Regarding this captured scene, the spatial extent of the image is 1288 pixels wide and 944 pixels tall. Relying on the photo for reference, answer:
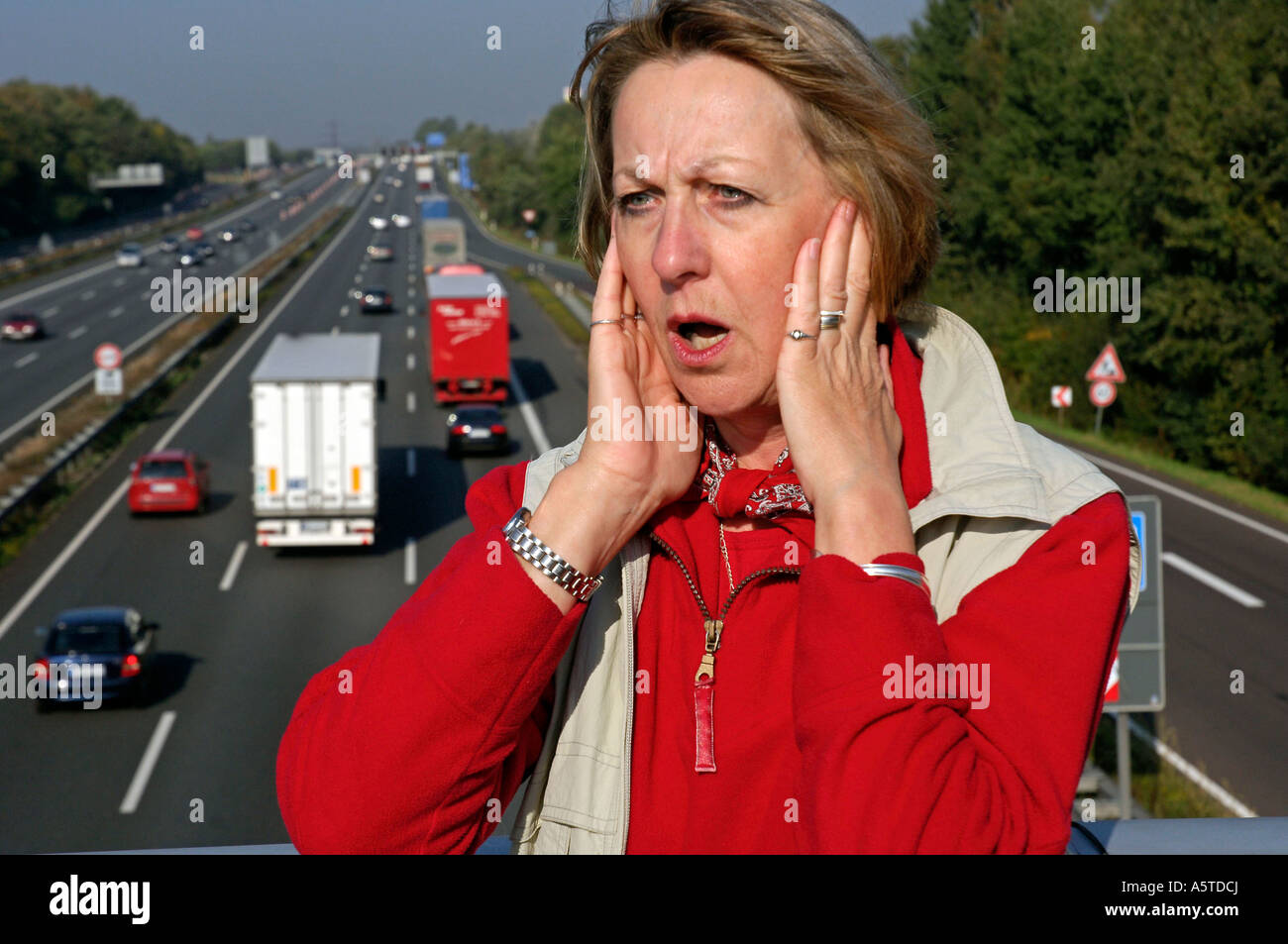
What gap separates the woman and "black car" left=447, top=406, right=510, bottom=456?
1438 inches

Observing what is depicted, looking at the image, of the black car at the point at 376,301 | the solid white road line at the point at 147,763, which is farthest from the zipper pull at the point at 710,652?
the black car at the point at 376,301

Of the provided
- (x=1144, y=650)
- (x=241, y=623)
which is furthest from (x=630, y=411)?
(x=241, y=623)

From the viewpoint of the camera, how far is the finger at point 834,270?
2229mm

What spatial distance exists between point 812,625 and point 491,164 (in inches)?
5509

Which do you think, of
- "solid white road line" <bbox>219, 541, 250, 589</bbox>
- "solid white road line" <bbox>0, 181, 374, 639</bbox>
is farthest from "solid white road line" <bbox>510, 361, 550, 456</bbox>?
"solid white road line" <bbox>0, 181, 374, 639</bbox>

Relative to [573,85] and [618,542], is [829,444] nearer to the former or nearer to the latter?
[618,542]

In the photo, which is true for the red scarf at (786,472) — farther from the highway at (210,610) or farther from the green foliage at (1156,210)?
the green foliage at (1156,210)

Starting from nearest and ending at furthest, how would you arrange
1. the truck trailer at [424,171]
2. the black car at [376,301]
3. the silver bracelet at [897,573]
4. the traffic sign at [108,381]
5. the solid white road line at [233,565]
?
the silver bracelet at [897,573]
the solid white road line at [233,565]
the traffic sign at [108,381]
the black car at [376,301]
the truck trailer at [424,171]

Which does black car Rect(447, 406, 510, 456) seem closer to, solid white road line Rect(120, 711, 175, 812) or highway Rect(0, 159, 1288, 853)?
highway Rect(0, 159, 1288, 853)

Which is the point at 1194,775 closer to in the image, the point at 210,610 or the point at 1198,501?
the point at 1198,501

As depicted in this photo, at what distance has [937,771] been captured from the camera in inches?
72.9

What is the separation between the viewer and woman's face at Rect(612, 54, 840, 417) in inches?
88.3

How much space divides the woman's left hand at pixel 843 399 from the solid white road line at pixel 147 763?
1727cm
